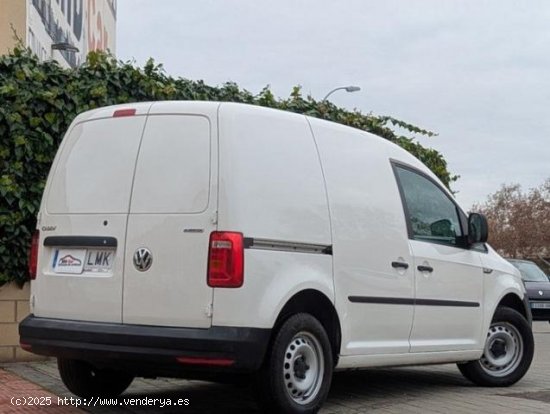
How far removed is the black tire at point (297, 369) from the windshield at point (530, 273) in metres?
14.9

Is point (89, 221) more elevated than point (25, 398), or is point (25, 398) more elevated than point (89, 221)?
point (89, 221)

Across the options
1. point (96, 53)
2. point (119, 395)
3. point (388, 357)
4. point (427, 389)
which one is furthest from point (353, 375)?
point (96, 53)

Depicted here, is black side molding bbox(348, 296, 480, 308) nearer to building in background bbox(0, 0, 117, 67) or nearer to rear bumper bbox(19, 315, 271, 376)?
rear bumper bbox(19, 315, 271, 376)

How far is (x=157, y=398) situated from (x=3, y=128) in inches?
130

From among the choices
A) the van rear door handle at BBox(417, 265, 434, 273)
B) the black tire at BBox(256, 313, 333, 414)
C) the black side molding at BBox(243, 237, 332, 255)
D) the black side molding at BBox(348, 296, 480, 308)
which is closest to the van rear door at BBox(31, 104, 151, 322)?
the black side molding at BBox(243, 237, 332, 255)

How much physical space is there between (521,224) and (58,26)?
4364 cm

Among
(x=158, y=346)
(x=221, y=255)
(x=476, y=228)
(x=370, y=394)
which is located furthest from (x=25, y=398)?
(x=476, y=228)

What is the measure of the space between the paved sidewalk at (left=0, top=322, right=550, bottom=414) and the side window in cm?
135

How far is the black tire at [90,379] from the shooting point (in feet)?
22.5

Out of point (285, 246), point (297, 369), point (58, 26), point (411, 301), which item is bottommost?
point (297, 369)

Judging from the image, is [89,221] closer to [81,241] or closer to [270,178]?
[81,241]

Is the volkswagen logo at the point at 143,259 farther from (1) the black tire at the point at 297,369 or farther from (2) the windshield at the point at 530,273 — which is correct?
(2) the windshield at the point at 530,273

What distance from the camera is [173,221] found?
5902 mm

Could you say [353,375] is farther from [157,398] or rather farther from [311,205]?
[311,205]
